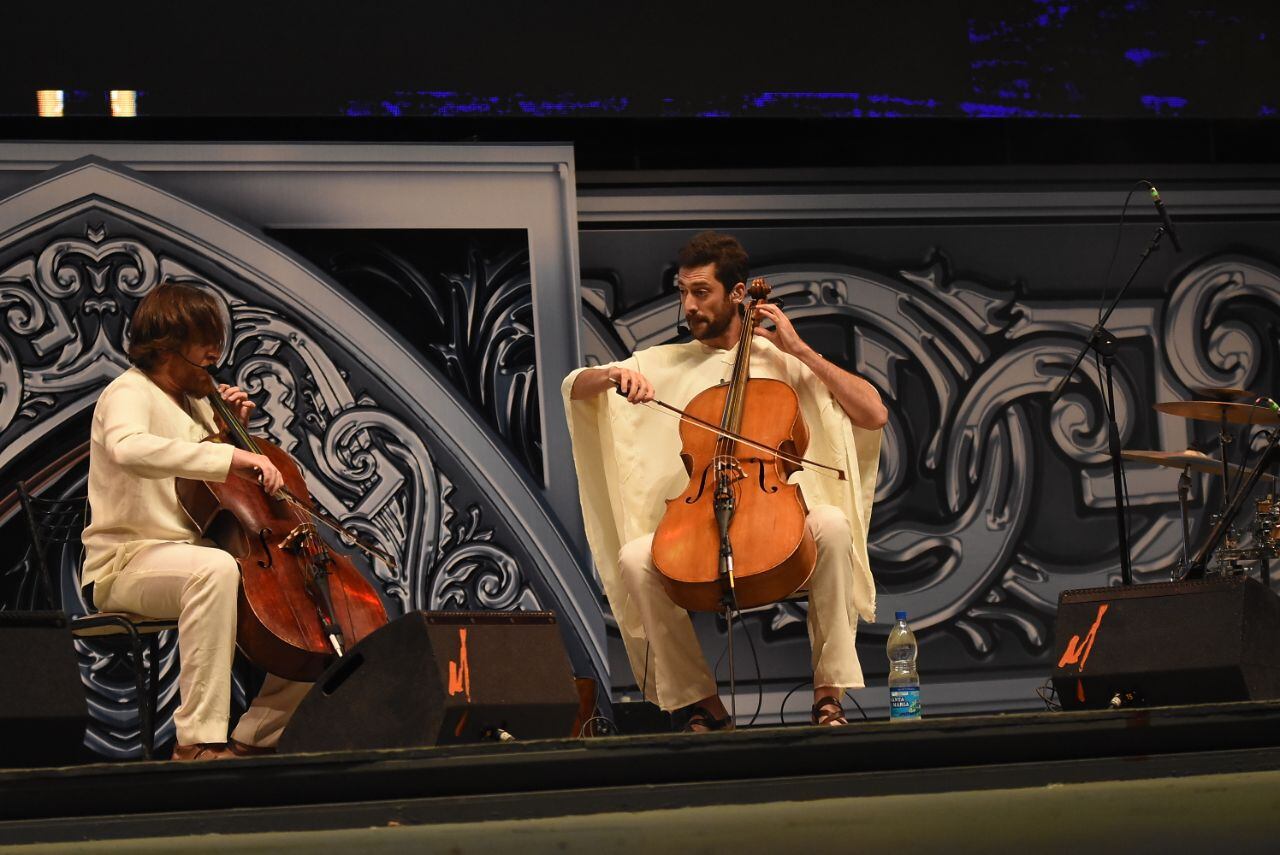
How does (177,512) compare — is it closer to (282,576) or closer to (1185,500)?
(282,576)

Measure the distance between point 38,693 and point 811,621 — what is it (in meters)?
1.70

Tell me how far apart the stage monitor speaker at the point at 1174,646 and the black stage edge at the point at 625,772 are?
0.47 meters

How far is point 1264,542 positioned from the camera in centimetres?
443

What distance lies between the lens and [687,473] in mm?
3428

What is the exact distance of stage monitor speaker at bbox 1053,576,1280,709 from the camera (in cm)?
232

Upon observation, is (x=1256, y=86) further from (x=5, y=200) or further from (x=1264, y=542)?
(x=5, y=200)

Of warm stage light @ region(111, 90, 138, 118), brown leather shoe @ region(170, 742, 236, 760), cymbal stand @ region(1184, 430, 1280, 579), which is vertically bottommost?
brown leather shoe @ region(170, 742, 236, 760)

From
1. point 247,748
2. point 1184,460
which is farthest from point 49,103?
point 1184,460

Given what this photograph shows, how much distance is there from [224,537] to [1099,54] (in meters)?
3.24

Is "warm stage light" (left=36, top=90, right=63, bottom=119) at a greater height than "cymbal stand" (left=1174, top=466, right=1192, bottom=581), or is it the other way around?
"warm stage light" (left=36, top=90, right=63, bottom=119)

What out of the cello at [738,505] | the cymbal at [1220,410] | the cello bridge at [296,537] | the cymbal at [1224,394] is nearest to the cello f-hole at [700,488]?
the cello at [738,505]

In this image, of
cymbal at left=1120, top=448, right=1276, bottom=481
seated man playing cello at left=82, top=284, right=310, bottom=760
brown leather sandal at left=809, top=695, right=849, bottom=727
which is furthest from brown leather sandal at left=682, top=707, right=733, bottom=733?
cymbal at left=1120, top=448, right=1276, bottom=481

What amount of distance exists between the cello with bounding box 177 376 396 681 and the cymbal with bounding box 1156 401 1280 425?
97.1 inches

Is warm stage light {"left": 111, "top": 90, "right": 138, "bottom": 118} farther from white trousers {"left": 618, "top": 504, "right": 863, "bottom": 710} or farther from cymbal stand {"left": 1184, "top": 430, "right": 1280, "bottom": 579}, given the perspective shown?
cymbal stand {"left": 1184, "top": 430, "right": 1280, "bottom": 579}
